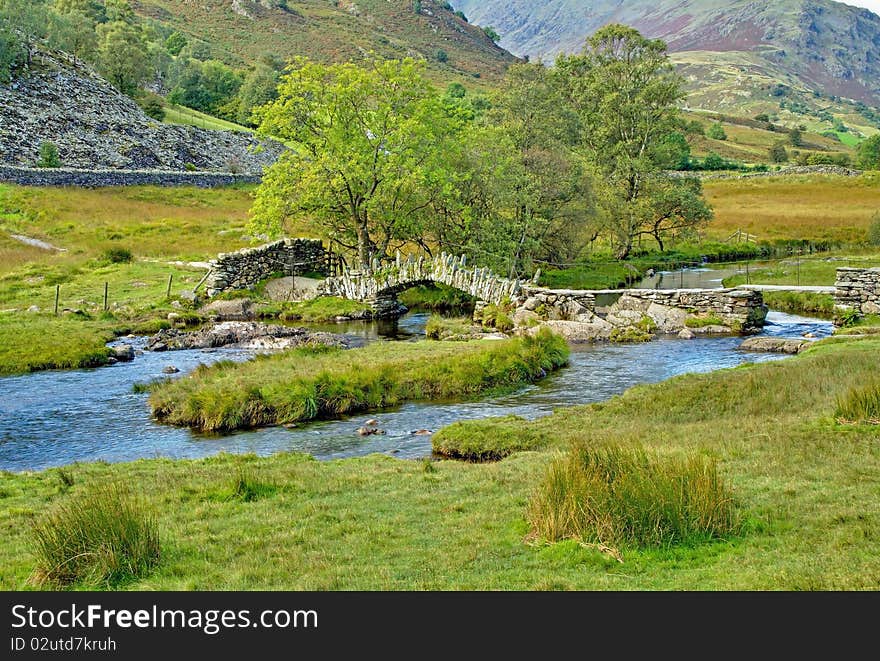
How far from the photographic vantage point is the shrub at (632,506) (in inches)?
413

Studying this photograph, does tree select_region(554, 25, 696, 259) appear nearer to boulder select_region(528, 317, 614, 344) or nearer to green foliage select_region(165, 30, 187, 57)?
boulder select_region(528, 317, 614, 344)

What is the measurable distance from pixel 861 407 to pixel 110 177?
7722cm

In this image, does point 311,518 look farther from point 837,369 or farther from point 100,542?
point 837,369

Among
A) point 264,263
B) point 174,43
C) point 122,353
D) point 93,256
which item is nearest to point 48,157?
point 93,256

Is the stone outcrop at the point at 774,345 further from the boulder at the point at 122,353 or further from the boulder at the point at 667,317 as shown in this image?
the boulder at the point at 122,353

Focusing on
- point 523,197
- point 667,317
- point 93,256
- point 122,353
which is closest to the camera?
point 122,353

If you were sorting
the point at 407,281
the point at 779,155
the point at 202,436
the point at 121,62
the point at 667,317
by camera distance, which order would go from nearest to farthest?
the point at 202,436 < the point at 667,317 < the point at 407,281 < the point at 121,62 < the point at 779,155

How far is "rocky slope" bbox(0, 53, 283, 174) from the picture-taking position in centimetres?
8406

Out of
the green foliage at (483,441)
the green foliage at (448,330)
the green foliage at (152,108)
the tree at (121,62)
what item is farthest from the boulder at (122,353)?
the tree at (121,62)

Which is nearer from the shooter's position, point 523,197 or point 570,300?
point 570,300

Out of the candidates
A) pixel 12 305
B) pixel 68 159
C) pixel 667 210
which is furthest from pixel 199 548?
pixel 68 159

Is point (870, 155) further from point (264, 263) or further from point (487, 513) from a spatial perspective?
point (487, 513)

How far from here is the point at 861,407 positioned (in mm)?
16688

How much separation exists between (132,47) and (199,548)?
382 feet
